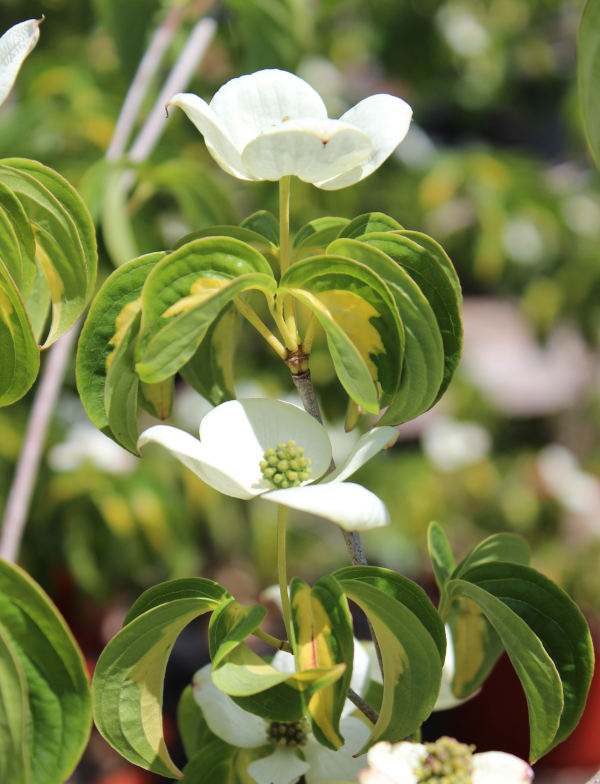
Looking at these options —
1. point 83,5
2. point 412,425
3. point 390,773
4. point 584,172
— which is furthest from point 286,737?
point 412,425

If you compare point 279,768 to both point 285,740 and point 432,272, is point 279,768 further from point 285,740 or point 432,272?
point 432,272

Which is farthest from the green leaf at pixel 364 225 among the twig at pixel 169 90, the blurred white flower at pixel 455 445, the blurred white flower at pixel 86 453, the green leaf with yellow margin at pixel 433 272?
the blurred white flower at pixel 455 445

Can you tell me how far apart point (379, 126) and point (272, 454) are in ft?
0.46

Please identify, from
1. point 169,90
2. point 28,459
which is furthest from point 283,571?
point 169,90

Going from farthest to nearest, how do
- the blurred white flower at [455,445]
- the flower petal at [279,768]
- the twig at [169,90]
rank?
the blurred white flower at [455,445] → the twig at [169,90] → the flower petal at [279,768]

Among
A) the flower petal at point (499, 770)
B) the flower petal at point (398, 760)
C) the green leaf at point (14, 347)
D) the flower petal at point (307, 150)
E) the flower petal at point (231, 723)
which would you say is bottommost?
the flower petal at point (231, 723)

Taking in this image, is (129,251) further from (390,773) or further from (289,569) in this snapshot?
(289,569)

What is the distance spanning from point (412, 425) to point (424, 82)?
1106 mm

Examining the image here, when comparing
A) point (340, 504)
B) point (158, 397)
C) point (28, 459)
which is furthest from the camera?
point (28, 459)

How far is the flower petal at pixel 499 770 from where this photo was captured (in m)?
0.30

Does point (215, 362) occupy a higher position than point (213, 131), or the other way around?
point (213, 131)

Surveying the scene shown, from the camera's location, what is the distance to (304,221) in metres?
1.13

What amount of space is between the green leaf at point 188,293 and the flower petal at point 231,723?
0.18 metres

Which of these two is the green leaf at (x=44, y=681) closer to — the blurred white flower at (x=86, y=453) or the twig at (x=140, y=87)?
the twig at (x=140, y=87)
